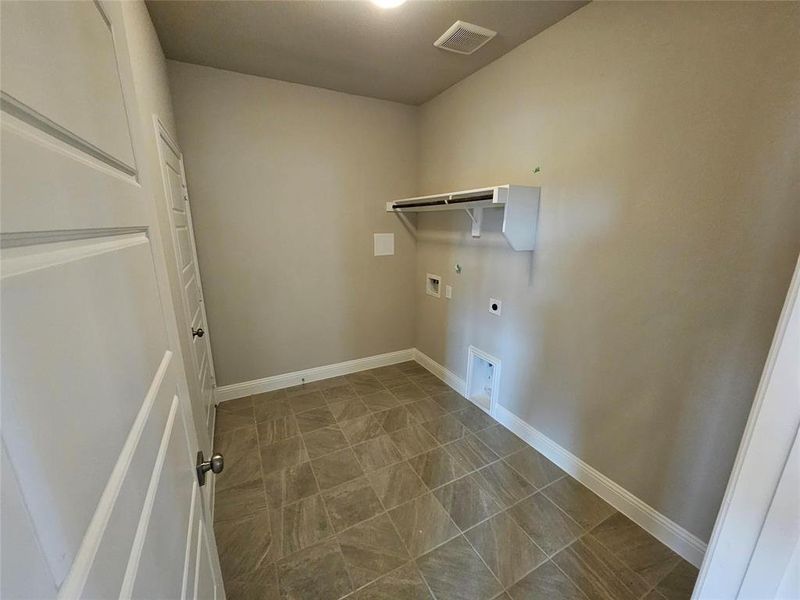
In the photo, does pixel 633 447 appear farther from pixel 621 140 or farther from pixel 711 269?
pixel 621 140

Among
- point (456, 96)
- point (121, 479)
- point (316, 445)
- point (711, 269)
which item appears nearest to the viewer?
point (121, 479)

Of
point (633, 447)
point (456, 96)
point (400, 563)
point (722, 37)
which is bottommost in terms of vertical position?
point (400, 563)

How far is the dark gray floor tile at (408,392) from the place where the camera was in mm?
2989

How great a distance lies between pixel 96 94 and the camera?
1.65 ft

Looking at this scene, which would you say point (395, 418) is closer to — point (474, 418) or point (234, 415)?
point (474, 418)

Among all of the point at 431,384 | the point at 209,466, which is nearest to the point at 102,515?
the point at 209,466

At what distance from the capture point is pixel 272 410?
2.79 metres

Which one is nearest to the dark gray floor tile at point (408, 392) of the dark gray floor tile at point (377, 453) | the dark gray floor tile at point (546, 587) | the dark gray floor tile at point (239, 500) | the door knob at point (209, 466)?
the dark gray floor tile at point (377, 453)

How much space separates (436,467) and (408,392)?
993 mm

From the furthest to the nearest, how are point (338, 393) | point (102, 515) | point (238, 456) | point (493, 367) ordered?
1. point (338, 393)
2. point (493, 367)
3. point (238, 456)
4. point (102, 515)

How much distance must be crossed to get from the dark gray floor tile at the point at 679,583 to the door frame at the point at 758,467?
929mm

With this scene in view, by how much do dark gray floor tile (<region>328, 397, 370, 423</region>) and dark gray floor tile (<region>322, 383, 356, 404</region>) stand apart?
5 cm

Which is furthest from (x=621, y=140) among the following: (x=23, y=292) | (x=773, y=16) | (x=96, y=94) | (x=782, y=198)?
(x=23, y=292)

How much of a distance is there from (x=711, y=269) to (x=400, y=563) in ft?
6.40
